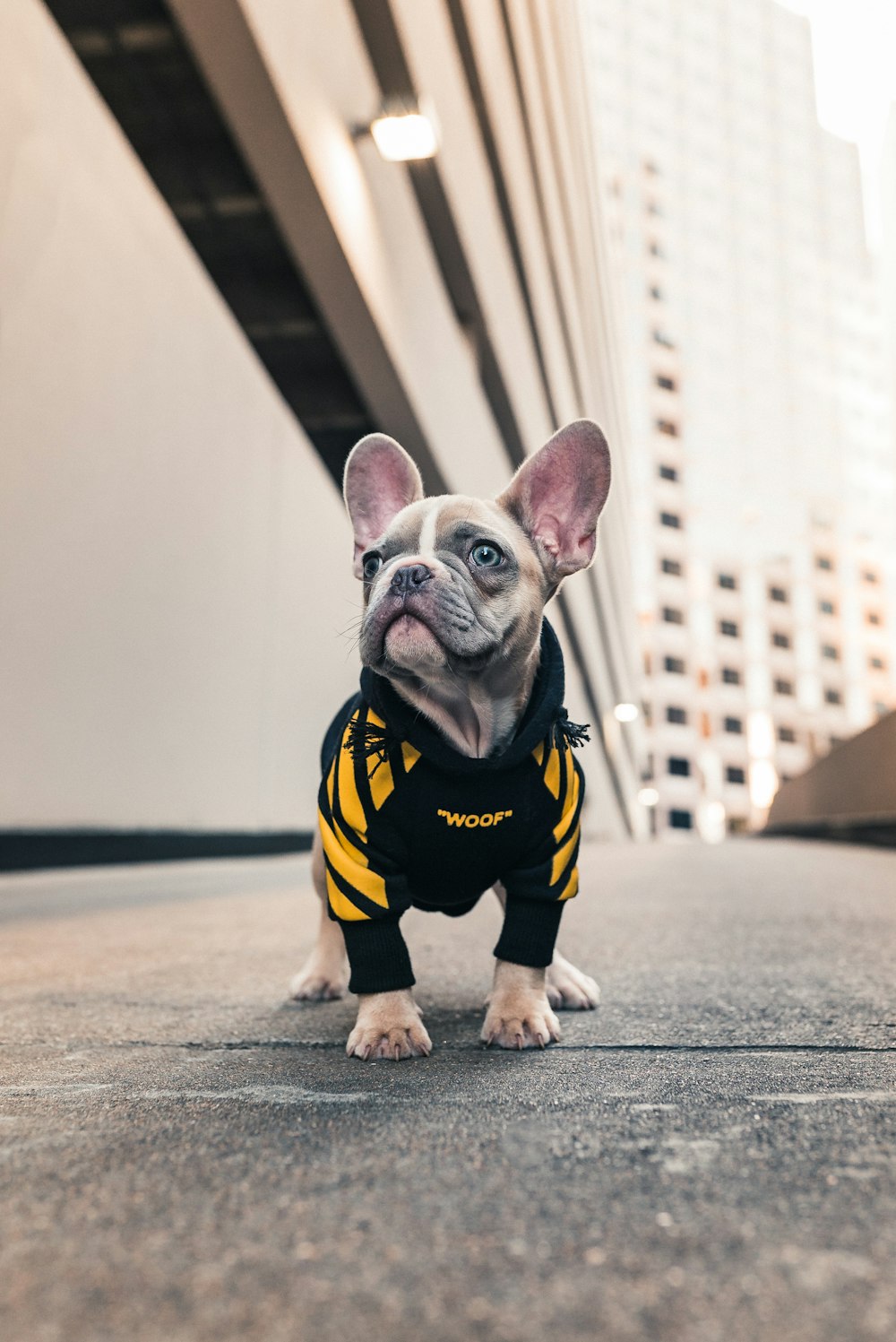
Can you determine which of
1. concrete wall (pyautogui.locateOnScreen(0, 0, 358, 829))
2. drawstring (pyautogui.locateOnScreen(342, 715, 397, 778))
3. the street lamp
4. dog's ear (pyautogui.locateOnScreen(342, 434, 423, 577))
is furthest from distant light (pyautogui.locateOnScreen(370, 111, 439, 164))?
drawstring (pyautogui.locateOnScreen(342, 715, 397, 778))

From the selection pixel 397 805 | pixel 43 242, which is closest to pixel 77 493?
pixel 43 242

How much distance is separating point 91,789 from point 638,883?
350 centimetres

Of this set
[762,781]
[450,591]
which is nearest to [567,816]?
[450,591]

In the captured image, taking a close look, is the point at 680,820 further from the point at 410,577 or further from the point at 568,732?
the point at 410,577

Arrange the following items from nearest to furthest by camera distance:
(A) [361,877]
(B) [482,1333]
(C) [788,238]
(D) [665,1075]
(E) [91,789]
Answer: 1. (B) [482,1333]
2. (D) [665,1075]
3. (A) [361,877]
4. (E) [91,789]
5. (C) [788,238]

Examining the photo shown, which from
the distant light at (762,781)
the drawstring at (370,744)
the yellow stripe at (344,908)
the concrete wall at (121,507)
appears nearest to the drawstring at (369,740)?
the drawstring at (370,744)

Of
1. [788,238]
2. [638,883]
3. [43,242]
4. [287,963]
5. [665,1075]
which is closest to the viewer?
[665,1075]

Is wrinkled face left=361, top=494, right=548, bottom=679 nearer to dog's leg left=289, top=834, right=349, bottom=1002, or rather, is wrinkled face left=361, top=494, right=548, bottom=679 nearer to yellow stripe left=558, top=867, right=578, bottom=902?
yellow stripe left=558, top=867, right=578, bottom=902

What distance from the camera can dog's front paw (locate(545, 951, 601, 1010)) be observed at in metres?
2.00

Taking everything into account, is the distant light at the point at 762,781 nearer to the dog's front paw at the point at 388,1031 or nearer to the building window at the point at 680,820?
the building window at the point at 680,820

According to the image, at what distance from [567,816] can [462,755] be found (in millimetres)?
241

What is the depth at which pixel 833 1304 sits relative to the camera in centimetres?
66

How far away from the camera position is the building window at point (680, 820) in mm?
49094

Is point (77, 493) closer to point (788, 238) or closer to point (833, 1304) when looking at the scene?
point (833, 1304)
